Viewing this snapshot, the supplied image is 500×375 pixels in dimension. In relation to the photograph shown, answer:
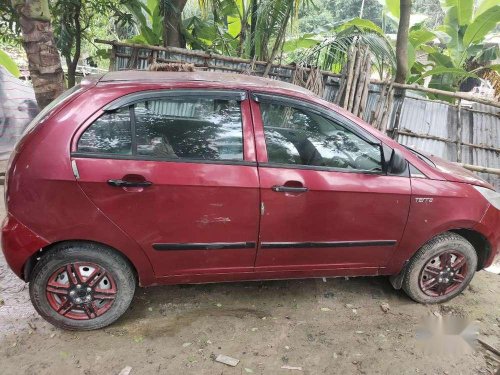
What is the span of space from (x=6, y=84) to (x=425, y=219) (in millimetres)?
6848

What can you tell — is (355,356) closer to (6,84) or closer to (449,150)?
(449,150)

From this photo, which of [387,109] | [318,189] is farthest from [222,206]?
[387,109]

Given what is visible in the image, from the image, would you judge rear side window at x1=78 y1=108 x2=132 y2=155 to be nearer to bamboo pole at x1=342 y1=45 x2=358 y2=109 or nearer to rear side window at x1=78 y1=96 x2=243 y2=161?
rear side window at x1=78 y1=96 x2=243 y2=161

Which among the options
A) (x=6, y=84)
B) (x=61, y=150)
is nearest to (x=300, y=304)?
(x=61, y=150)

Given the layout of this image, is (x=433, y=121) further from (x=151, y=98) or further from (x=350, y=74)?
(x=151, y=98)

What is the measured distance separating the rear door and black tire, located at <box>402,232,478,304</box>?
1.36m

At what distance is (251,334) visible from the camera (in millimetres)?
2746

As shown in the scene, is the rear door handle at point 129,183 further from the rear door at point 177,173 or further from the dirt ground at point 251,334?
the dirt ground at point 251,334

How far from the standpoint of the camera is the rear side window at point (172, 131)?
2.35 m

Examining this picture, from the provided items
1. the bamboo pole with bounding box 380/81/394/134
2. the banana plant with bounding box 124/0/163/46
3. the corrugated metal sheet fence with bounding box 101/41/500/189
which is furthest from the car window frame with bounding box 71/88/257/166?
the banana plant with bounding box 124/0/163/46

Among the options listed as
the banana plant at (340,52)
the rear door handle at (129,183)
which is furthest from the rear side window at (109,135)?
the banana plant at (340,52)

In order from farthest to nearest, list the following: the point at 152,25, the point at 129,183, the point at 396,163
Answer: the point at 152,25
the point at 396,163
the point at 129,183

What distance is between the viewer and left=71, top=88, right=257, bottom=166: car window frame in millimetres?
2311

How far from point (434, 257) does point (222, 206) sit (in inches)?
70.8
